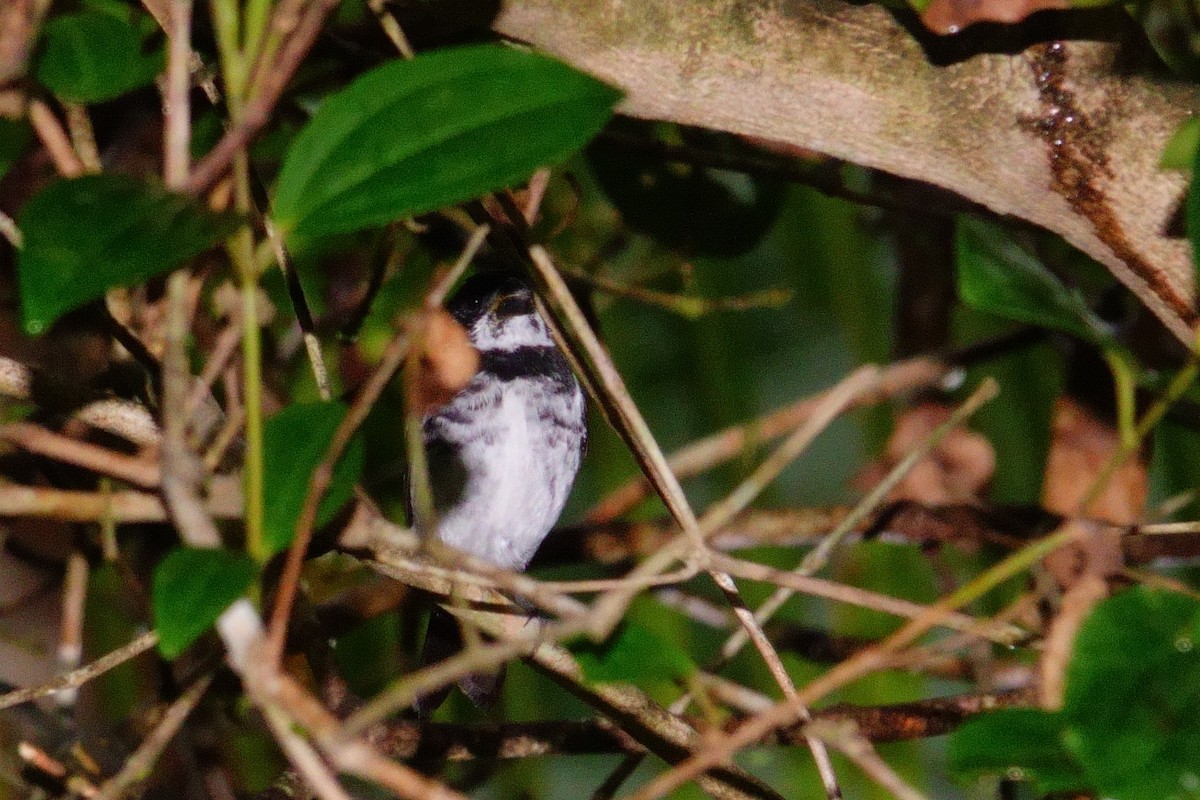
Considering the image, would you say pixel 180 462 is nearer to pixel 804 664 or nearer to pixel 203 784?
pixel 203 784

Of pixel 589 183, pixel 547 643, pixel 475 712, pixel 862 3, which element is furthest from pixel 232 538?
pixel 589 183

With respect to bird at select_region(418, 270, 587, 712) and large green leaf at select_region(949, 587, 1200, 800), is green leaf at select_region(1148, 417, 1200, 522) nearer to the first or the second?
bird at select_region(418, 270, 587, 712)

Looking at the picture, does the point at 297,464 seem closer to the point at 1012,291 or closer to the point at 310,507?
the point at 310,507

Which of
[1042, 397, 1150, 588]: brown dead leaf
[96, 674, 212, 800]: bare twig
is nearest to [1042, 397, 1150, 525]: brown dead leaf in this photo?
[1042, 397, 1150, 588]: brown dead leaf

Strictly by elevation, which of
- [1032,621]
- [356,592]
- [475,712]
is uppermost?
[1032,621]

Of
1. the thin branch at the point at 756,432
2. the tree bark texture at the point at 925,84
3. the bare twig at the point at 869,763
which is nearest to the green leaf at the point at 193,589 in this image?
the bare twig at the point at 869,763
